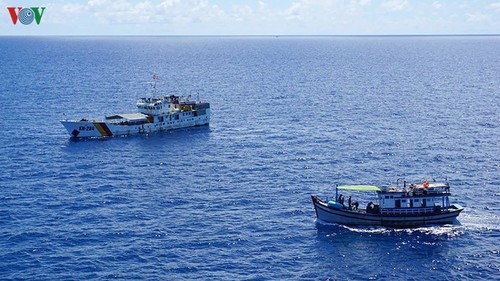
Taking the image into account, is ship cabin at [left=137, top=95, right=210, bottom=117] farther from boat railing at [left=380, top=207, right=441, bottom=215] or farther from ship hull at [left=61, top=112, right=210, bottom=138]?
boat railing at [left=380, top=207, right=441, bottom=215]

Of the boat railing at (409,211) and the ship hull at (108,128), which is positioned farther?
the ship hull at (108,128)

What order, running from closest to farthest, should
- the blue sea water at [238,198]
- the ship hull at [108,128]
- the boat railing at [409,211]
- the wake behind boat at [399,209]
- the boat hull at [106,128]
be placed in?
the blue sea water at [238,198] → the wake behind boat at [399,209] → the boat railing at [409,211] → the boat hull at [106,128] → the ship hull at [108,128]

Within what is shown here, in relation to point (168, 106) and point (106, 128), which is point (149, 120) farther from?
point (106, 128)

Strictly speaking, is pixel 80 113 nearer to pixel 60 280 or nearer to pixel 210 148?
pixel 210 148

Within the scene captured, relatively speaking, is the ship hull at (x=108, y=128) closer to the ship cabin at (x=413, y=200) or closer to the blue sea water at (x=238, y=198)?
the blue sea water at (x=238, y=198)

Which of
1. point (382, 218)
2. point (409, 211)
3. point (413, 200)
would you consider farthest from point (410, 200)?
point (382, 218)

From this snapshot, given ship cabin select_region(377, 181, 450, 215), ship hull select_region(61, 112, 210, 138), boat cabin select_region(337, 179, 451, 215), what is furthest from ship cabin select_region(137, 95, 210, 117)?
ship cabin select_region(377, 181, 450, 215)

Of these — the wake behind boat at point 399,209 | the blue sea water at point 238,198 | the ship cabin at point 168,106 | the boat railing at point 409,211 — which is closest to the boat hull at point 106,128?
the blue sea water at point 238,198

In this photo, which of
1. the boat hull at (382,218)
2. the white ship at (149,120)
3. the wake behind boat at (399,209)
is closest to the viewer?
the boat hull at (382,218)
